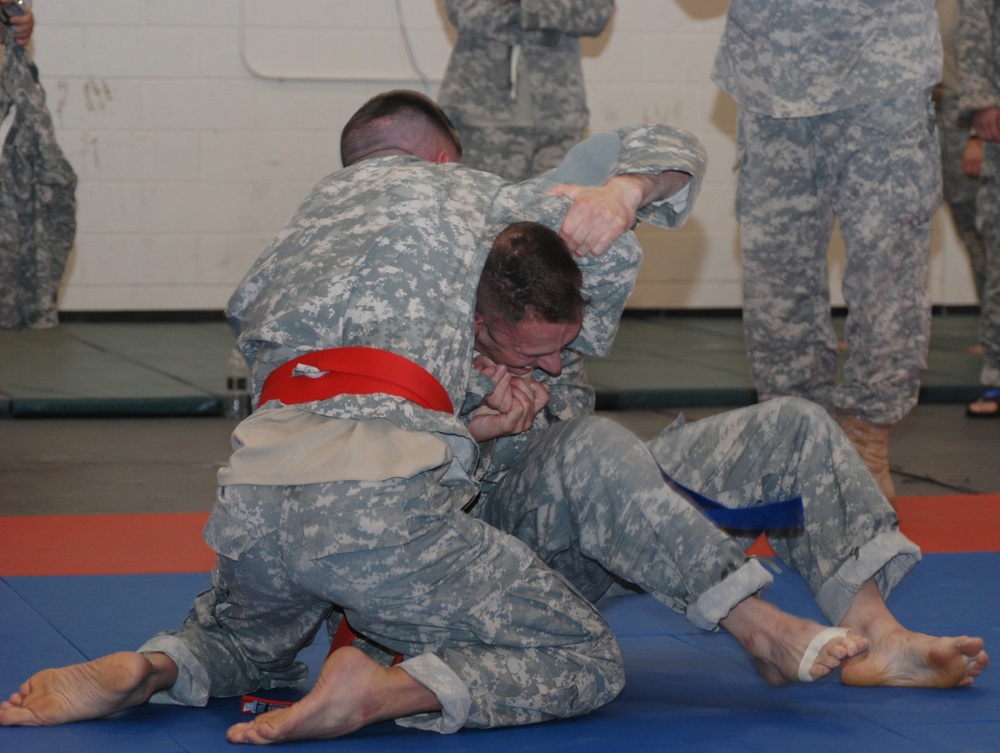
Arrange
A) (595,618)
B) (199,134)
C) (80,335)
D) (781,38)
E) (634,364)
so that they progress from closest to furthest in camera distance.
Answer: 1. (595,618)
2. (781,38)
3. (634,364)
4. (80,335)
5. (199,134)

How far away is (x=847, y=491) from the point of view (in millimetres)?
2180

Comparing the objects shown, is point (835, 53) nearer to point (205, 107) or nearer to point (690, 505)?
point (690, 505)

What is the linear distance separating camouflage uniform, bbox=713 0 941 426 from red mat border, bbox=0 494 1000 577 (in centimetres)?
31

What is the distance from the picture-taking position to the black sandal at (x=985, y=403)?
198 inches

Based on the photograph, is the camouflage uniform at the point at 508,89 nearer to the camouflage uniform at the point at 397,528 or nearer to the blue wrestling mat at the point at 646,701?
the blue wrestling mat at the point at 646,701

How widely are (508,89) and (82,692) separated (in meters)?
3.57

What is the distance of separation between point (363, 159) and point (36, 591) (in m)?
1.11

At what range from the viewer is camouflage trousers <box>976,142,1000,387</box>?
16.2ft

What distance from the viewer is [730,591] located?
76.9 inches

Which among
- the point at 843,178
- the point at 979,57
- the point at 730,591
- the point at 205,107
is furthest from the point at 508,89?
the point at 730,591

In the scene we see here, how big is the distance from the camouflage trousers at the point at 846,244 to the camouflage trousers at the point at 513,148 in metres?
→ 1.61

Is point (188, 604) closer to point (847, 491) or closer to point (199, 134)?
point (847, 491)

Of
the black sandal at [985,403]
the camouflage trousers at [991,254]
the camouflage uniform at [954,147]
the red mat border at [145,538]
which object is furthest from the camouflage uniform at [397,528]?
the camouflage uniform at [954,147]

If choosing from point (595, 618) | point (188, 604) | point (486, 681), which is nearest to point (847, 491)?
point (595, 618)
